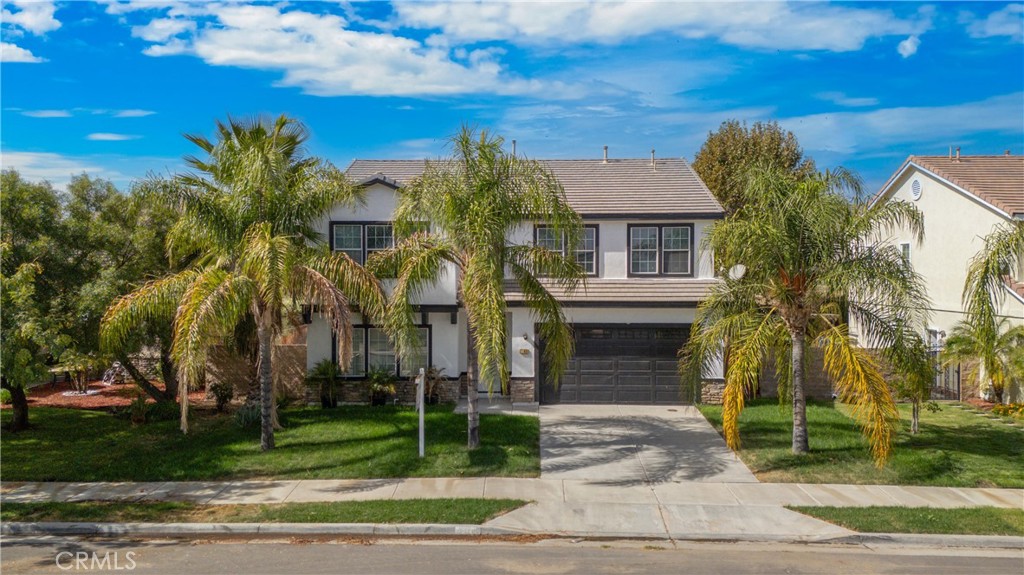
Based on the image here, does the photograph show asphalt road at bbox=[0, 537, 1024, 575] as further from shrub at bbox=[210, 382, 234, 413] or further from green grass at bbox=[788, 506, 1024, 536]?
shrub at bbox=[210, 382, 234, 413]

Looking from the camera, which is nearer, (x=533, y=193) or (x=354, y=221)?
(x=533, y=193)

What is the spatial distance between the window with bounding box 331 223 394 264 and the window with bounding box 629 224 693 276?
634 cm

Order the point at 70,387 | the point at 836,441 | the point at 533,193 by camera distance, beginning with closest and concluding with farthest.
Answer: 1. the point at 533,193
2. the point at 836,441
3. the point at 70,387

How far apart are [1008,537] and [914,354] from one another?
3981 mm

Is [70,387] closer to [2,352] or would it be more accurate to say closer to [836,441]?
[2,352]

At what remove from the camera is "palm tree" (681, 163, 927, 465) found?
13.6 meters

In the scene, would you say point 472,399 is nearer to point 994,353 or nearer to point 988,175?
point 994,353

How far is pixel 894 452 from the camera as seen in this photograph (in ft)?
49.8

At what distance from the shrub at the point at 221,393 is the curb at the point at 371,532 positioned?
8113 millimetres

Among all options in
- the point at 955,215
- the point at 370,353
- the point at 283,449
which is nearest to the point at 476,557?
the point at 283,449

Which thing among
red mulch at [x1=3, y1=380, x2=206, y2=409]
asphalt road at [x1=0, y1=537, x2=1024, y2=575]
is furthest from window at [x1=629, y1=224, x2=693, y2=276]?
red mulch at [x1=3, y1=380, x2=206, y2=409]

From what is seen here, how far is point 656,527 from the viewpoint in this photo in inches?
456

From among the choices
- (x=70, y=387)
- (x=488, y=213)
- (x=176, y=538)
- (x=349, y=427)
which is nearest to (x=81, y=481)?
(x=176, y=538)

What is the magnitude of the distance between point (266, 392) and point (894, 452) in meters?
12.1
